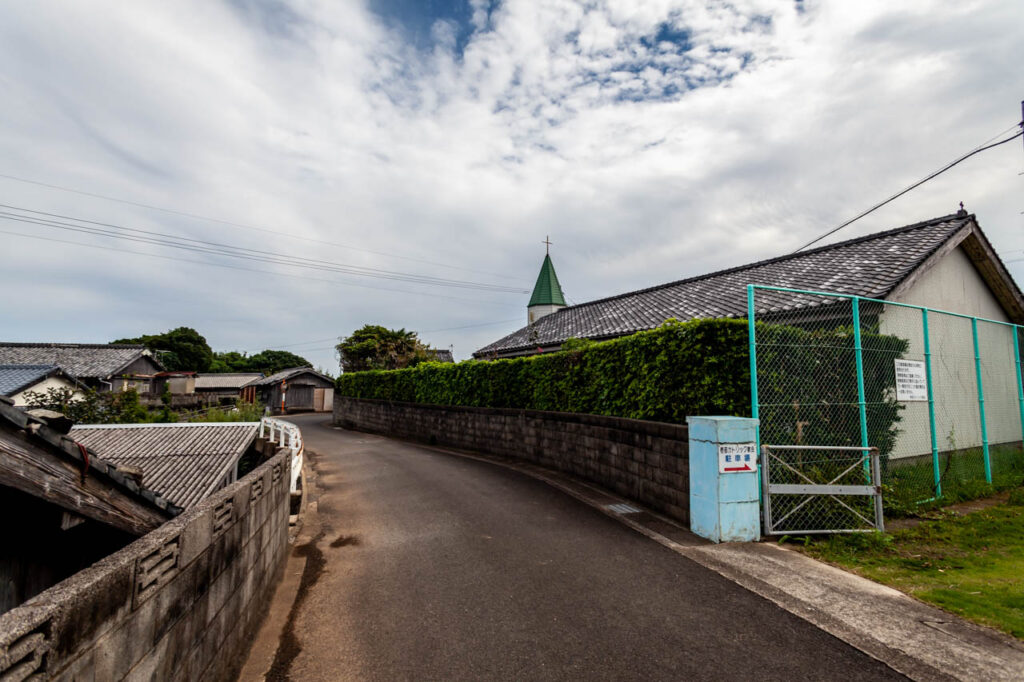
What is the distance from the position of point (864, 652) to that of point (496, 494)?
616 cm

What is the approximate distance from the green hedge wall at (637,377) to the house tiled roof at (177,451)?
21.2 feet

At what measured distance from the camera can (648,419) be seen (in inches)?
322

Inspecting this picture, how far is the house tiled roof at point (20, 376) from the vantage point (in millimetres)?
16344

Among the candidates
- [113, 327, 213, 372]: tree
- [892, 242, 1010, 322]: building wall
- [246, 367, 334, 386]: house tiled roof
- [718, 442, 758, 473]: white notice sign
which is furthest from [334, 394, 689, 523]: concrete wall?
[113, 327, 213, 372]: tree

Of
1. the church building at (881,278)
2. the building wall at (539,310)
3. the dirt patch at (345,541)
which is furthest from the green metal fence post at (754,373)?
the building wall at (539,310)

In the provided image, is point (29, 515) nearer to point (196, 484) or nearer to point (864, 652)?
point (196, 484)

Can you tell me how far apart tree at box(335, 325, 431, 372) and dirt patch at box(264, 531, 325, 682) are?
73.3ft

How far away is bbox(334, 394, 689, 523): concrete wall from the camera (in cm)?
715

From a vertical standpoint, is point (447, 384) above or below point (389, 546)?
above

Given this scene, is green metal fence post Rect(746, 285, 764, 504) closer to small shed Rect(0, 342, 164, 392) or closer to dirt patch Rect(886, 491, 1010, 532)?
dirt patch Rect(886, 491, 1010, 532)

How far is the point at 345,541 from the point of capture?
6.55 meters

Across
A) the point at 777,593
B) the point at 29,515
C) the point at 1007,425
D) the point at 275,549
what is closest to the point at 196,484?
the point at 275,549

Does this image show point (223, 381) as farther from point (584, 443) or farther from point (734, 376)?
point (734, 376)

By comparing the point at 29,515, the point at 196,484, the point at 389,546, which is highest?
the point at 29,515
